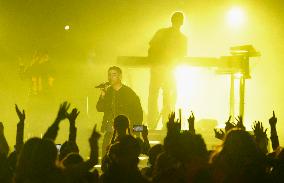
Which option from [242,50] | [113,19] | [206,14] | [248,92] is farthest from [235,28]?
[242,50]

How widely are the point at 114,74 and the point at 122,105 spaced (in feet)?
1.85

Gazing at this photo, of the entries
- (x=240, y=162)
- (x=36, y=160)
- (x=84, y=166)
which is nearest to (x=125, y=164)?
(x=84, y=166)

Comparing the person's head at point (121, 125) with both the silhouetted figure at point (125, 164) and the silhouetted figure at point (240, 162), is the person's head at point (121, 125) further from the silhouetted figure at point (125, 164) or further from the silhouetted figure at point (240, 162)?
the silhouetted figure at point (240, 162)

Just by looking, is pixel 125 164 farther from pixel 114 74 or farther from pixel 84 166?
pixel 114 74

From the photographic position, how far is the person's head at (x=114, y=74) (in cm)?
1018

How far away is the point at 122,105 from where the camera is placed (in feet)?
33.8

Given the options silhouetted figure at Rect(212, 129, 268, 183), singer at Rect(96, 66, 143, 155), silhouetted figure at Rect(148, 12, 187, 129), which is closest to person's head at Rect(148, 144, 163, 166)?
silhouetted figure at Rect(212, 129, 268, 183)

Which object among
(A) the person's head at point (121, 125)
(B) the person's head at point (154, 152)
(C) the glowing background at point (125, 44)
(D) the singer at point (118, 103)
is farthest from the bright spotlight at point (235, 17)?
(B) the person's head at point (154, 152)

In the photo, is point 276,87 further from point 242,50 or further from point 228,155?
point 228,155

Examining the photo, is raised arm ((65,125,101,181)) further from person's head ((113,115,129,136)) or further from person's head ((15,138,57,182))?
person's head ((113,115,129,136))

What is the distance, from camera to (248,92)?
58.7 feet

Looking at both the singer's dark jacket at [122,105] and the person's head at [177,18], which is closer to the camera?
the singer's dark jacket at [122,105]

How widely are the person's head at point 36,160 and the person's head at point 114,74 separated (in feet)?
18.6

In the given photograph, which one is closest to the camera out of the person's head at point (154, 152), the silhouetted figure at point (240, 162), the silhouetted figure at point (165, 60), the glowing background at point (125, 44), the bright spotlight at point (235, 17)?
the silhouetted figure at point (240, 162)
